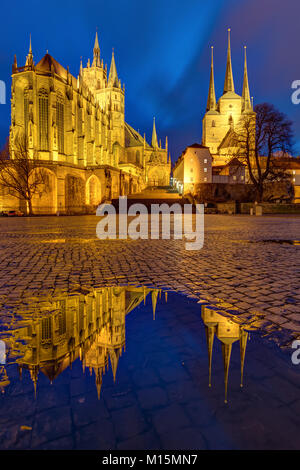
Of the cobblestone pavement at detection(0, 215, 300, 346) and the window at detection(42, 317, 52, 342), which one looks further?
the cobblestone pavement at detection(0, 215, 300, 346)

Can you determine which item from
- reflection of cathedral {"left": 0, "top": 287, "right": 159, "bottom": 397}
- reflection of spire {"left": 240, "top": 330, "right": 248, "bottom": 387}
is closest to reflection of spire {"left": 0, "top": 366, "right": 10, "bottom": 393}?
reflection of cathedral {"left": 0, "top": 287, "right": 159, "bottom": 397}

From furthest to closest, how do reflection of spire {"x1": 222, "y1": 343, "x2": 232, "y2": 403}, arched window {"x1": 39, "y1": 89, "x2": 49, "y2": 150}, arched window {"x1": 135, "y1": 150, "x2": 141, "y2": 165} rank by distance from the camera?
arched window {"x1": 135, "y1": 150, "x2": 141, "y2": 165} → arched window {"x1": 39, "y1": 89, "x2": 49, "y2": 150} → reflection of spire {"x1": 222, "y1": 343, "x2": 232, "y2": 403}

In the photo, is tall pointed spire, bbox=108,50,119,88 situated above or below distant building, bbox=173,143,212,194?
above

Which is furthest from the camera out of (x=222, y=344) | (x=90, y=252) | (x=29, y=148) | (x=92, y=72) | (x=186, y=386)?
(x=92, y=72)

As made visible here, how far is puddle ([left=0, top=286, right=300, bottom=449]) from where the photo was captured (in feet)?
4.65

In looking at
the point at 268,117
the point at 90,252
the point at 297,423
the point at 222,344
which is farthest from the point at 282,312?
the point at 268,117

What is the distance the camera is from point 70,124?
43375 mm

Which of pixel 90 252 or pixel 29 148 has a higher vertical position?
pixel 29 148

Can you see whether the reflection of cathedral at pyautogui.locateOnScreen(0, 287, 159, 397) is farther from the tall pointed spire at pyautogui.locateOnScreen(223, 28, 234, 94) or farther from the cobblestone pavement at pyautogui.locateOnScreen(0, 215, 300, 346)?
the tall pointed spire at pyautogui.locateOnScreen(223, 28, 234, 94)

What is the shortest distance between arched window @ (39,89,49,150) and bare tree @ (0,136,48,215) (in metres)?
2.36

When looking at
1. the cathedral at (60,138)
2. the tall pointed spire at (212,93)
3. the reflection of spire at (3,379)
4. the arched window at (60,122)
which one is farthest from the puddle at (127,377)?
the tall pointed spire at (212,93)
